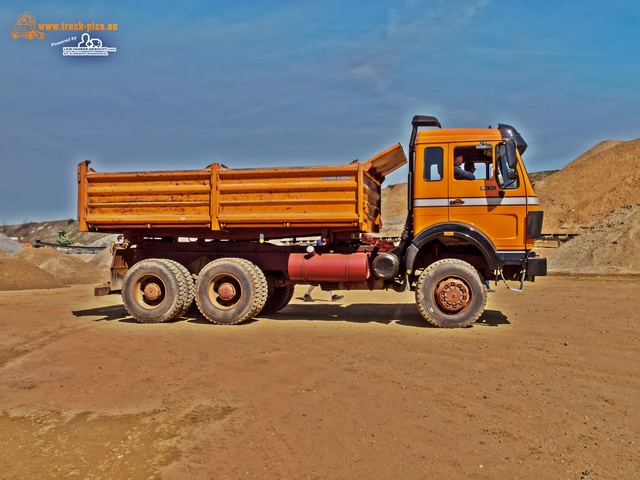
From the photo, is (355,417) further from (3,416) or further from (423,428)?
(3,416)

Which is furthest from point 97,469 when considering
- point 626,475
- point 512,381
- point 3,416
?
point 512,381

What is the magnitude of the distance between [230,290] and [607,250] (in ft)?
70.0

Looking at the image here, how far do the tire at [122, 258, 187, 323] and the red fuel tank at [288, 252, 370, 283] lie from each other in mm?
2105

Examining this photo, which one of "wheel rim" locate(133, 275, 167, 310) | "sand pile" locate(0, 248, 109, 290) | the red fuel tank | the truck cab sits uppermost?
the truck cab

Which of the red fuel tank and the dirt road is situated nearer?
the dirt road

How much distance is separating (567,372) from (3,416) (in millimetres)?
5608

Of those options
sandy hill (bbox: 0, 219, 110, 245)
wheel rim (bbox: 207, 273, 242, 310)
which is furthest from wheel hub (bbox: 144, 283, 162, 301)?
sandy hill (bbox: 0, 219, 110, 245)

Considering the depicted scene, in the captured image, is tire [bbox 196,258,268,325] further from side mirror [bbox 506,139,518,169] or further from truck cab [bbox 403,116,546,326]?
side mirror [bbox 506,139,518,169]

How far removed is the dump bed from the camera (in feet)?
31.5

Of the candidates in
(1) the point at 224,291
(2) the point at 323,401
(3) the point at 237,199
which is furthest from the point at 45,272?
(2) the point at 323,401

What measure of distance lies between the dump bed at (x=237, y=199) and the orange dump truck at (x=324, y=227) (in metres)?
0.02

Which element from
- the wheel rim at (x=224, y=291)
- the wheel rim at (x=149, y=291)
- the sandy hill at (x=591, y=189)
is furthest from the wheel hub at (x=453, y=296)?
the sandy hill at (x=591, y=189)

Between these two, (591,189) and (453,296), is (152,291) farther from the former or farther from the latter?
(591,189)

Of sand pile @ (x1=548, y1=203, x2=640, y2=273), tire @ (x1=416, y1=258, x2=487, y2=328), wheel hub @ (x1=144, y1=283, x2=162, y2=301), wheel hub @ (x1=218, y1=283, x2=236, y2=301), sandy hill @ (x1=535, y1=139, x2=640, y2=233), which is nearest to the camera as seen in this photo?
tire @ (x1=416, y1=258, x2=487, y2=328)
